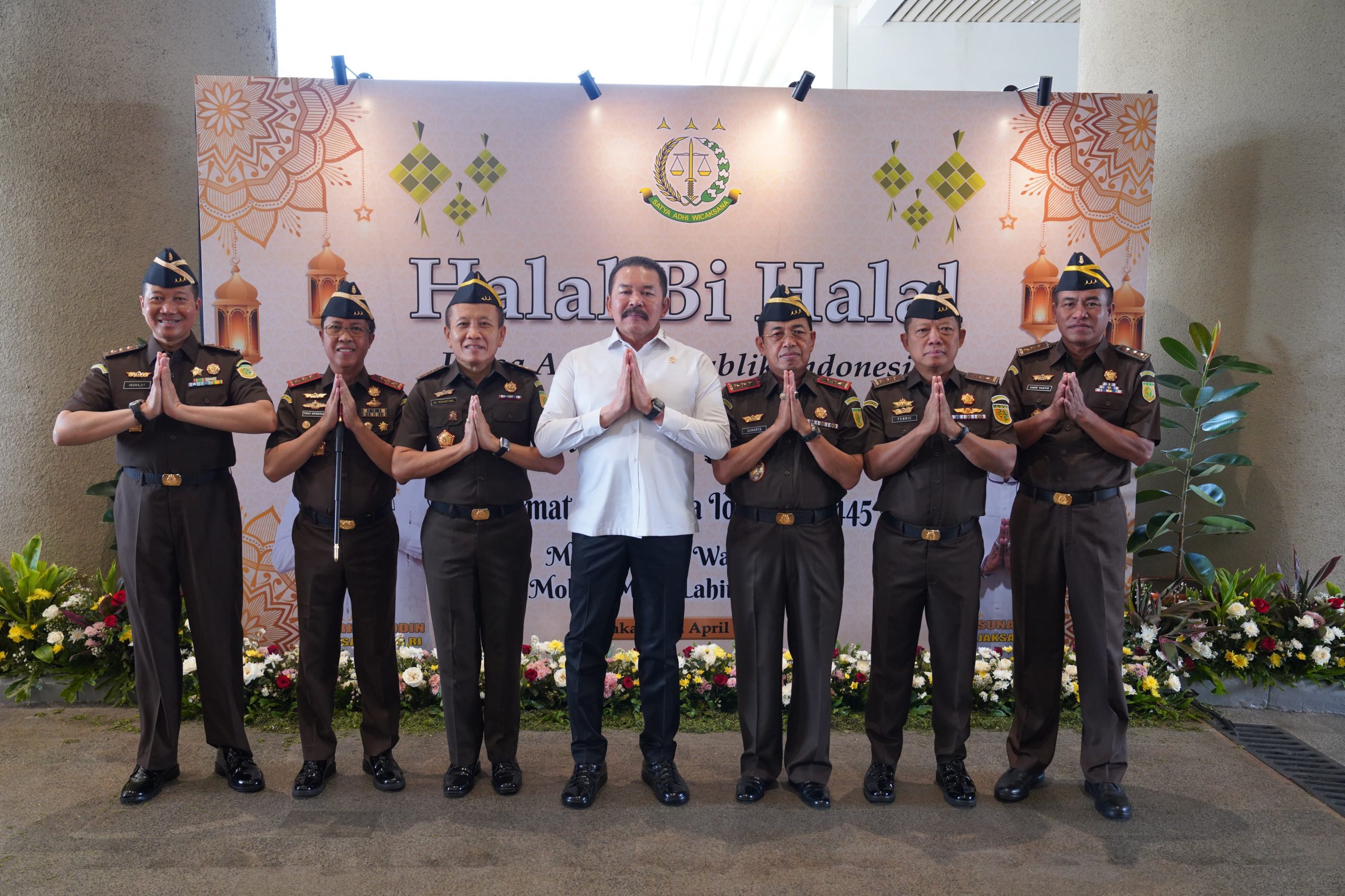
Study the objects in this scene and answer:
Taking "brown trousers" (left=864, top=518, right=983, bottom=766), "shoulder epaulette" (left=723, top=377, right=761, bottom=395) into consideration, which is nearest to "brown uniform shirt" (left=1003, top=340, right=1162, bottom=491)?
"brown trousers" (left=864, top=518, right=983, bottom=766)

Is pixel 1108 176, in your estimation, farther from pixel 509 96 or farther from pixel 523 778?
pixel 523 778

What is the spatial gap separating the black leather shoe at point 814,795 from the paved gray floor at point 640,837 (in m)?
0.03

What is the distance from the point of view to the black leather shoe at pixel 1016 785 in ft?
10.9

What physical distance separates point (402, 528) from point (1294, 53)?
5.25 meters

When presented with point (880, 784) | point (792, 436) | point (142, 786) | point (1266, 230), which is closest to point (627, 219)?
point (792, 436)

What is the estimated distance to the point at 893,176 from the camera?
4496 millimetres

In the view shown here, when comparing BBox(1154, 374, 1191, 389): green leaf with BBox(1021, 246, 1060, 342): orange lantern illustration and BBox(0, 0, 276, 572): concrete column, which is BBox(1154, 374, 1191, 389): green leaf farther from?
BBox(0, 0, 276, 572): concrete column

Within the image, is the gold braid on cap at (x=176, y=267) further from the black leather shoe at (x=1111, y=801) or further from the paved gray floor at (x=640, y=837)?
the black leather shoe at (x=1111, y=801)

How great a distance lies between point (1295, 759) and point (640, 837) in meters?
2.80

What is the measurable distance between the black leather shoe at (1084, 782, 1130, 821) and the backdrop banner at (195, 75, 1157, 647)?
166cm

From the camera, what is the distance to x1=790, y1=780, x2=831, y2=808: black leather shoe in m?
→ 3.23

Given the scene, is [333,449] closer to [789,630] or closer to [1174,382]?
[789,630]

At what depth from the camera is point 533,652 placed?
4418mm

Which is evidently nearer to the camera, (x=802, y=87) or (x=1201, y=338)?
(x=802, y=87)
